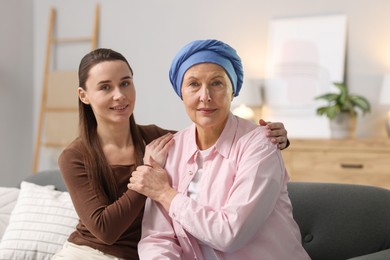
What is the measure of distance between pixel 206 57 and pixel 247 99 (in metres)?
3.09

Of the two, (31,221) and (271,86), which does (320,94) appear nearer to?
(271,86)

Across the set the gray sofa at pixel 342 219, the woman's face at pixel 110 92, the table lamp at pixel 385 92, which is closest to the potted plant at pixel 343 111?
the table lamp at pixel 385 92

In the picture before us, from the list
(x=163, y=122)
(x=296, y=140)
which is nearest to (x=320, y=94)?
(x=296, y=140)

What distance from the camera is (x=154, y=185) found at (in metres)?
1.88

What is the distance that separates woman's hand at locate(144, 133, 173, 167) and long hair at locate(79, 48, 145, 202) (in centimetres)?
15

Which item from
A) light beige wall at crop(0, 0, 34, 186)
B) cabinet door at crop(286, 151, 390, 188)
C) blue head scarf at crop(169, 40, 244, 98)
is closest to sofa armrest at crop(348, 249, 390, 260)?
blue head scarf at crop(169, 40, 244, 98)

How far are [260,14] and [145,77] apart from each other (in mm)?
1392

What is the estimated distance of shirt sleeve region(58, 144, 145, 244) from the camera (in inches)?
76.2

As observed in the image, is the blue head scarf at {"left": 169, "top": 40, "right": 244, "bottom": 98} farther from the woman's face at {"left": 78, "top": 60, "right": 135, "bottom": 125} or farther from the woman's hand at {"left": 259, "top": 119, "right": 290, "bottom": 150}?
the woman's face at {"left": 78, "top": 60, "right": 135, "bottom": 125}

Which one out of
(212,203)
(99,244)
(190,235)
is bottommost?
(99,244)

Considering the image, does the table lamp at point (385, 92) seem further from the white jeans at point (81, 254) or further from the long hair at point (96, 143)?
the white jeans at point (81, 254)

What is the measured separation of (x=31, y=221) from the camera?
8.45 ft

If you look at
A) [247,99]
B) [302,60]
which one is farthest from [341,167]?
[302,60]

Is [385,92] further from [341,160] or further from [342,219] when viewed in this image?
[342,219]
